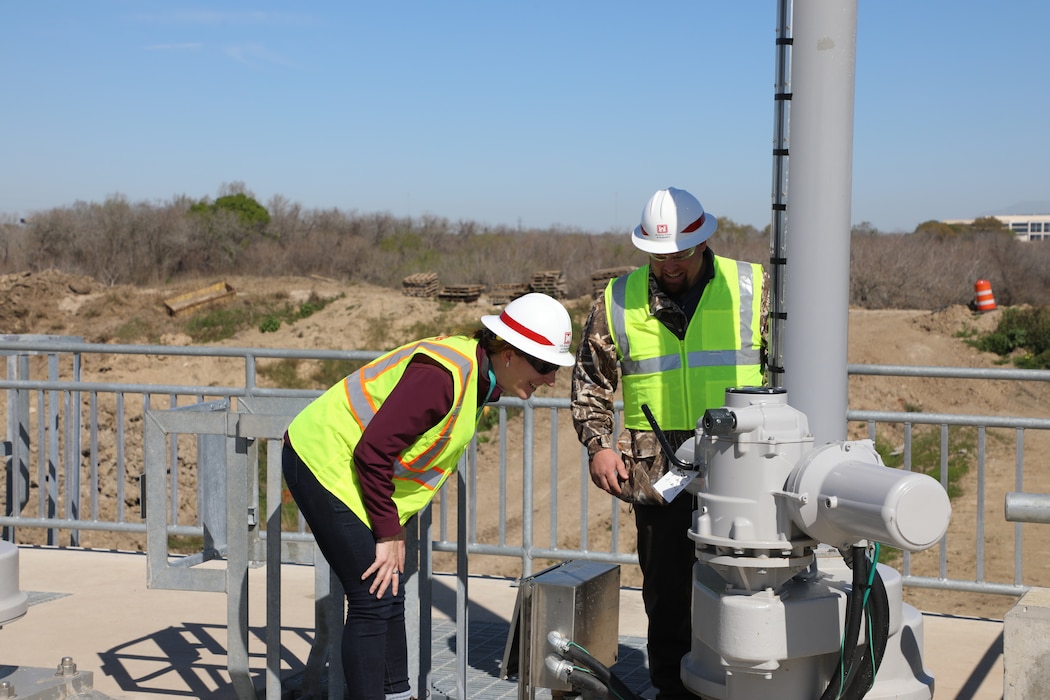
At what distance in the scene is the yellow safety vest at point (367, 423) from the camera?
3529 millimetres

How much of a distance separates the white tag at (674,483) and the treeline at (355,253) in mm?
24175

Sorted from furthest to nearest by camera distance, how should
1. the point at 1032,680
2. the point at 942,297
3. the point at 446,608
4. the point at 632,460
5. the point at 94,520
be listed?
the point at 942,297
the point at 94,520
the point at 446,608
the point at 632,460
the point at 1032,680

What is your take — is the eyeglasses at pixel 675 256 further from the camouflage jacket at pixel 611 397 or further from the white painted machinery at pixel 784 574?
the white painted machinery at pixel 784 574

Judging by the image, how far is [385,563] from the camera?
3551 mm

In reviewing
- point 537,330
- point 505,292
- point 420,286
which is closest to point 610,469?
point 537,330

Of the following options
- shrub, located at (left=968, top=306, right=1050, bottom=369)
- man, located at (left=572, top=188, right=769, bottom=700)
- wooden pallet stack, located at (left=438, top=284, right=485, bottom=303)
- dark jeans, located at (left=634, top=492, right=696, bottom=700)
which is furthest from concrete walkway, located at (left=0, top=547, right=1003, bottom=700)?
wooden pallet stack, located at (left=438, top=284, right=485, bottom=303)

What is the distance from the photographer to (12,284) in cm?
2603

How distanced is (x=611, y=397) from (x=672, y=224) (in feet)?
2.27

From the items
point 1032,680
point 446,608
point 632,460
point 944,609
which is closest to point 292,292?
point 944,609

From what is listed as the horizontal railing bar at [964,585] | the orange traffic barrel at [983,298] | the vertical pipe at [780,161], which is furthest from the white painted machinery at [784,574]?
the orange traffic barrel at [983,298]

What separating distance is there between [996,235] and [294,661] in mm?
30712

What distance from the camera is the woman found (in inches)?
136

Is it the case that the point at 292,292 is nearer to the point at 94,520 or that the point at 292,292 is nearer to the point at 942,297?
the point at 942,297

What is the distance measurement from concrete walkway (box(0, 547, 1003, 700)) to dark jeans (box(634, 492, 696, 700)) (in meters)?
0.74
